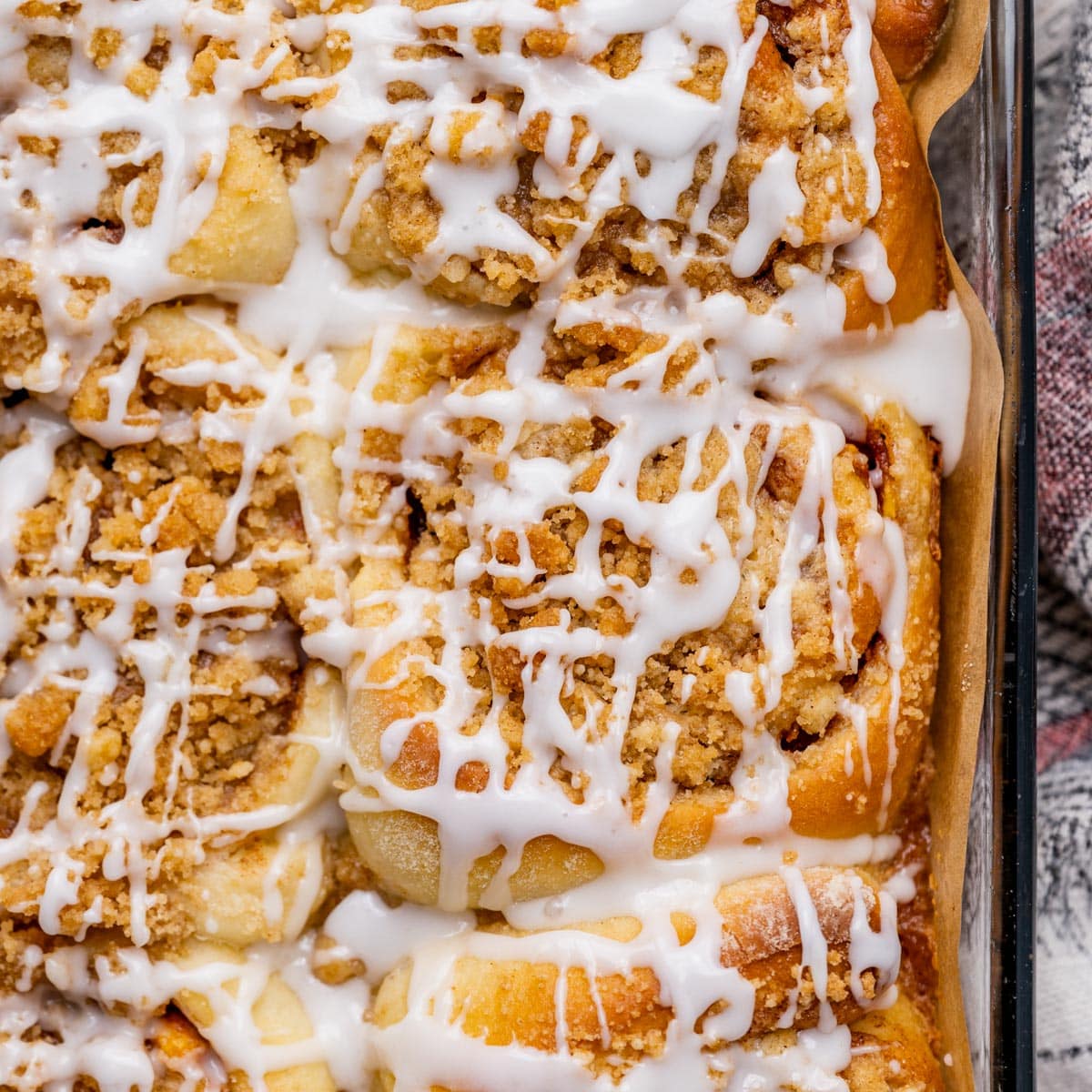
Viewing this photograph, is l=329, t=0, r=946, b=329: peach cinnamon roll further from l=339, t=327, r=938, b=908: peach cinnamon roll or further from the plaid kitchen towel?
the plaid kitchen towel

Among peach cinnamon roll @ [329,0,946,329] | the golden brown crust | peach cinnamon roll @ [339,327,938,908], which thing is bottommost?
peach cinnamon roll @ [339,327,938,908]

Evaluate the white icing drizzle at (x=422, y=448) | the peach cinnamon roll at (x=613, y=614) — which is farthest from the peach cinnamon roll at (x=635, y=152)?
the peach cinnamon roll at (x=613, y=614)

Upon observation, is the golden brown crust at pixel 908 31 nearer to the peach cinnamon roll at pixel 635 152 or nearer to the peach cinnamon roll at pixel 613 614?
the peach cinnamon roll at pixel 635 152

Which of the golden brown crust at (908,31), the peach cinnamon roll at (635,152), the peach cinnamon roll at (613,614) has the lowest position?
the peach cinnamon roll at (613,614)

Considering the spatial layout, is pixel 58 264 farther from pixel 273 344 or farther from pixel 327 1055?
pixel 327 1055

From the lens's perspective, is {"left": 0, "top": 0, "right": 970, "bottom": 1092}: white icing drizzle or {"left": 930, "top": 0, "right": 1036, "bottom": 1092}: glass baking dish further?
{"left": 930, "top": 0, "right": 1036, "bottom": 1092}: glass baking dish

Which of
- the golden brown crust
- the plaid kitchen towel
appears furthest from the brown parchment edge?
the plaid kitchen towel

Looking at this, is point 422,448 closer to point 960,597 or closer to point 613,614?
point 613,614
